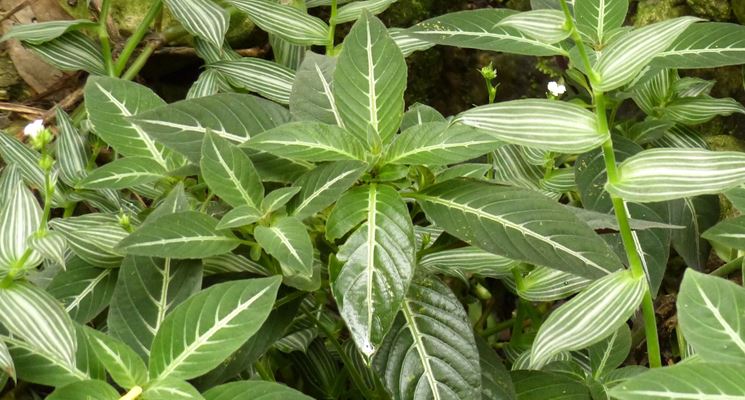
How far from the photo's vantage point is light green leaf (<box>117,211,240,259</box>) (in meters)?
0.82

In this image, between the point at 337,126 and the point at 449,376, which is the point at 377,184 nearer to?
the point at 337,126

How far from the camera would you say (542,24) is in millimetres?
854

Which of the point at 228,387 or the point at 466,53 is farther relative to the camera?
the point at 466,53

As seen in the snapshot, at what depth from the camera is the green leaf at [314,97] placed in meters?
0.99

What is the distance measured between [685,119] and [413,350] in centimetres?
72

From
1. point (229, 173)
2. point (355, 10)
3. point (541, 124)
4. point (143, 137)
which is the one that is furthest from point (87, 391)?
point (355, 10)

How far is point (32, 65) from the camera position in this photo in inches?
66.9

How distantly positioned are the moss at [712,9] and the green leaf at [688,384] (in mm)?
1194

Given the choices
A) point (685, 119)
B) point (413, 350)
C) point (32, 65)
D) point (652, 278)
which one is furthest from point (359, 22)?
point (32, 65)

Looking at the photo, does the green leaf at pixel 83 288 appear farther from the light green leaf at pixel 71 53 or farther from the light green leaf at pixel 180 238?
the light green leaf at pixel 71 53

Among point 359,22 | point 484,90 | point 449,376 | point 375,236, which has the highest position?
point 359,22

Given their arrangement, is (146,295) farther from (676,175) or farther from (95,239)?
(676,175)

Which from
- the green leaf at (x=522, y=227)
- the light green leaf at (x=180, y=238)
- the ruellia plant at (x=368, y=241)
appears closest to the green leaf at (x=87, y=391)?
the ruellia plant at (x=368, y=241)

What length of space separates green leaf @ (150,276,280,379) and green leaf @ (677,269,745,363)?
0.38m
